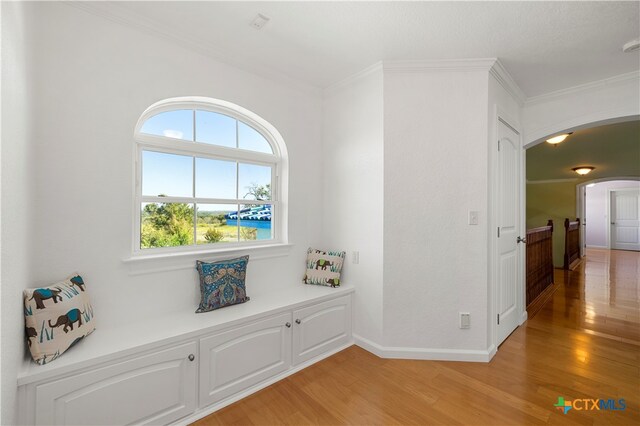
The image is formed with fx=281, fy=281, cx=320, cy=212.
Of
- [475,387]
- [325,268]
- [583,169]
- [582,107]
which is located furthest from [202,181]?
[583,169]

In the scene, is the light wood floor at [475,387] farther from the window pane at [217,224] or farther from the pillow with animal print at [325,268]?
the window pane at [217,224]

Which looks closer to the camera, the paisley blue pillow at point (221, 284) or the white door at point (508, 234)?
the paisley blue pillow at point (221, 284)

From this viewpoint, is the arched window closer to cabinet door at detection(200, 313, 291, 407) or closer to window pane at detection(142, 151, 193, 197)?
window pane at detection(142, 151, 193, 197)

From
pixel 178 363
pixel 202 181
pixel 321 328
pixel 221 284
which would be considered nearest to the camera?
pixel 178 363

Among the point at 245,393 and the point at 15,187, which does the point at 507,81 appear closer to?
the point at 245,393

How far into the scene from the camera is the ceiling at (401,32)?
182 cm

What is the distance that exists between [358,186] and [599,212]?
38.5 feet

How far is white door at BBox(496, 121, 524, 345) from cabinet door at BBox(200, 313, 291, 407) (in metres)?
2.03

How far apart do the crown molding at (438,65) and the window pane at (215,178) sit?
1676mm

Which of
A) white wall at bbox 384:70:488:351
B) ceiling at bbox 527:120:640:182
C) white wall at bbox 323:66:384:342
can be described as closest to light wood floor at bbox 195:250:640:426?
white wall at bbox 384:70:488:351

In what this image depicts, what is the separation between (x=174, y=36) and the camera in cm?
211

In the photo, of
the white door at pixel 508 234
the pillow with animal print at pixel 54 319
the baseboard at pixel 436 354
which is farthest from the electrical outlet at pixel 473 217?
the pillow with animal print at pixel 54 319

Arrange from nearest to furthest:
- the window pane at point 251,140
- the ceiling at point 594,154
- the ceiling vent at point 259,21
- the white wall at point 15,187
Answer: the white wall at point 15,187 → the ceiling vent at point 259,21 → the window pane at point 251,140 → the ceiling at point 594,154

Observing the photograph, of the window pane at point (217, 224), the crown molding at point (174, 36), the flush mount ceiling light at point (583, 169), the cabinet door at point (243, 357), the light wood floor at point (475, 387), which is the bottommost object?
the light wood floor at point (475, 387)
